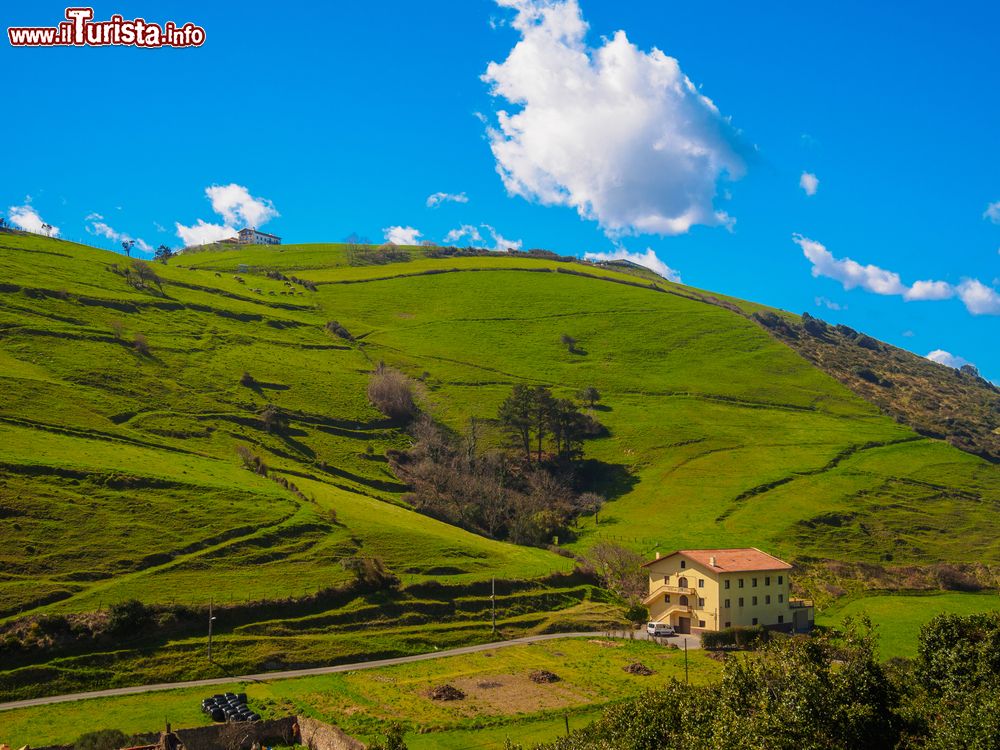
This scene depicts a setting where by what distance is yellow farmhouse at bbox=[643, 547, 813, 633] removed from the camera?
249 feet

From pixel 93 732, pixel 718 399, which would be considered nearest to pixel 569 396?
pixel 718 399

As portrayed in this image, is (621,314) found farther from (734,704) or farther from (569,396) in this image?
(734,704)

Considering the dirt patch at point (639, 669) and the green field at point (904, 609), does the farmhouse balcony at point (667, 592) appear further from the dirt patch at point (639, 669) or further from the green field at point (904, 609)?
the dirt patch at point (639, 669)

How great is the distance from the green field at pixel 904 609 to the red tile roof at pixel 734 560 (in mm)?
7380

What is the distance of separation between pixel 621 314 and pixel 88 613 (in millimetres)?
144138

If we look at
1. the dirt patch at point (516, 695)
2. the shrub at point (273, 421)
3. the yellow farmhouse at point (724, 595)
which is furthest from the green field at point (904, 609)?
the shrub at point (273, 421)

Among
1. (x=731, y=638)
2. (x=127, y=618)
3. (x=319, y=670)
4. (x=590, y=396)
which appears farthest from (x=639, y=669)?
(x=590, y=396)

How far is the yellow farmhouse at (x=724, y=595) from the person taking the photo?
249 feet

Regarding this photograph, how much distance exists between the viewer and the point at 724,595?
2972 inches

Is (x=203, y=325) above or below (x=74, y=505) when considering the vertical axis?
above

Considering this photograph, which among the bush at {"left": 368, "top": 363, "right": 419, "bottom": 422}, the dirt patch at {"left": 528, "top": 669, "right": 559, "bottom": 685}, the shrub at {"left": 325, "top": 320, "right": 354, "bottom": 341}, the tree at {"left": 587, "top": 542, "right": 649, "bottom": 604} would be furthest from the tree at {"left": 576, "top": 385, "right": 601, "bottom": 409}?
the dirt patch at {"left": 528, "top": 669, "right": 559, "bottom": 685}

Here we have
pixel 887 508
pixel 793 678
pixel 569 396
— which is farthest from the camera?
pixel 569 396

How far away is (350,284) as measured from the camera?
19625 cm

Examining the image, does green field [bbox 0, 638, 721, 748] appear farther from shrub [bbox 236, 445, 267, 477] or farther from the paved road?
shrub [bbox 236, 445, 267, 477]
